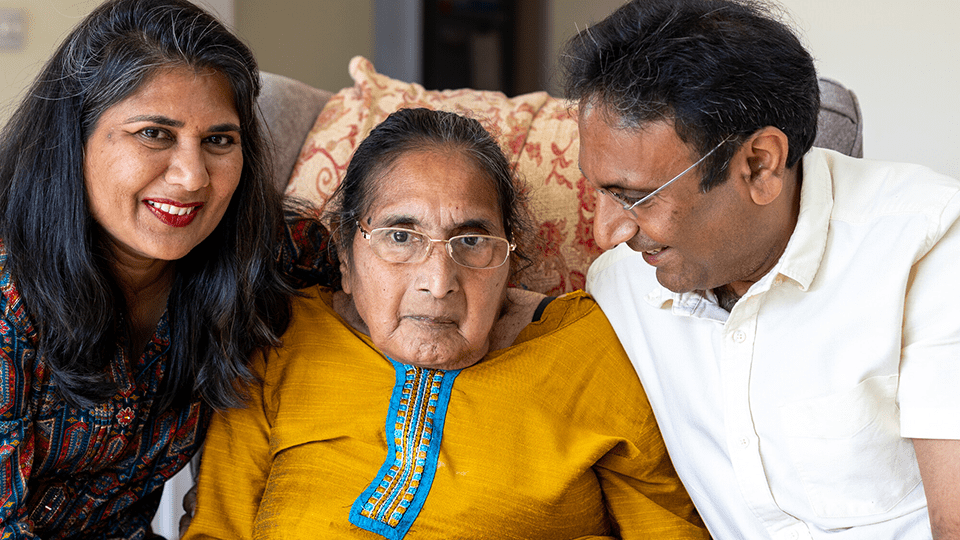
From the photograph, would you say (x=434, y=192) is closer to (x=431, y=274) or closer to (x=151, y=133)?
(x=431, y=274)

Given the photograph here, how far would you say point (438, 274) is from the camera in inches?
59.0

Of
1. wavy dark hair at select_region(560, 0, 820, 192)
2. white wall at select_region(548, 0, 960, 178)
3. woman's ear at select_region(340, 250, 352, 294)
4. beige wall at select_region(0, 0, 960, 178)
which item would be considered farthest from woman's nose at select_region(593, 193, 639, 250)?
white wall at select_region(548, 0, 960, 178)

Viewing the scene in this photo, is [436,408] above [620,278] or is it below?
below

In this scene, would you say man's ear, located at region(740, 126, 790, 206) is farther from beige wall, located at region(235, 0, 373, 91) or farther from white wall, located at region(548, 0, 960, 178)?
beige wall, located at region(235, 0, 373, 91)

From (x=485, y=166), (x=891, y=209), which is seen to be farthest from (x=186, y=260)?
(x=891, y=209)

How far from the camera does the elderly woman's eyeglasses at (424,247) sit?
153 centimetres

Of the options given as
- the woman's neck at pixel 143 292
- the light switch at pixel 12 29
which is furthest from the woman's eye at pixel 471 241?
the light switch at pixel 12 29

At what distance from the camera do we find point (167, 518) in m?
2.76

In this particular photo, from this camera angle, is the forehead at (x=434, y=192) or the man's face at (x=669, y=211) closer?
the man's face at (x=669, y=211)

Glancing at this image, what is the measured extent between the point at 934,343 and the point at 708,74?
0.53 metres

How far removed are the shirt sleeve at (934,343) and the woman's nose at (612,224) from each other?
445 millimetres

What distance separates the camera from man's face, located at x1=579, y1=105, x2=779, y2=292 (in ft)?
4.15

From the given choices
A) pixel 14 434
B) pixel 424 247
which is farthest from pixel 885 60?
pixel 14 434

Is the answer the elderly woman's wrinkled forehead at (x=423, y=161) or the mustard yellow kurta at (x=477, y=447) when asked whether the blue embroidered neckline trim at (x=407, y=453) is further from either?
the elderly woman's wrinkled forehead at (x=423, y=161)
